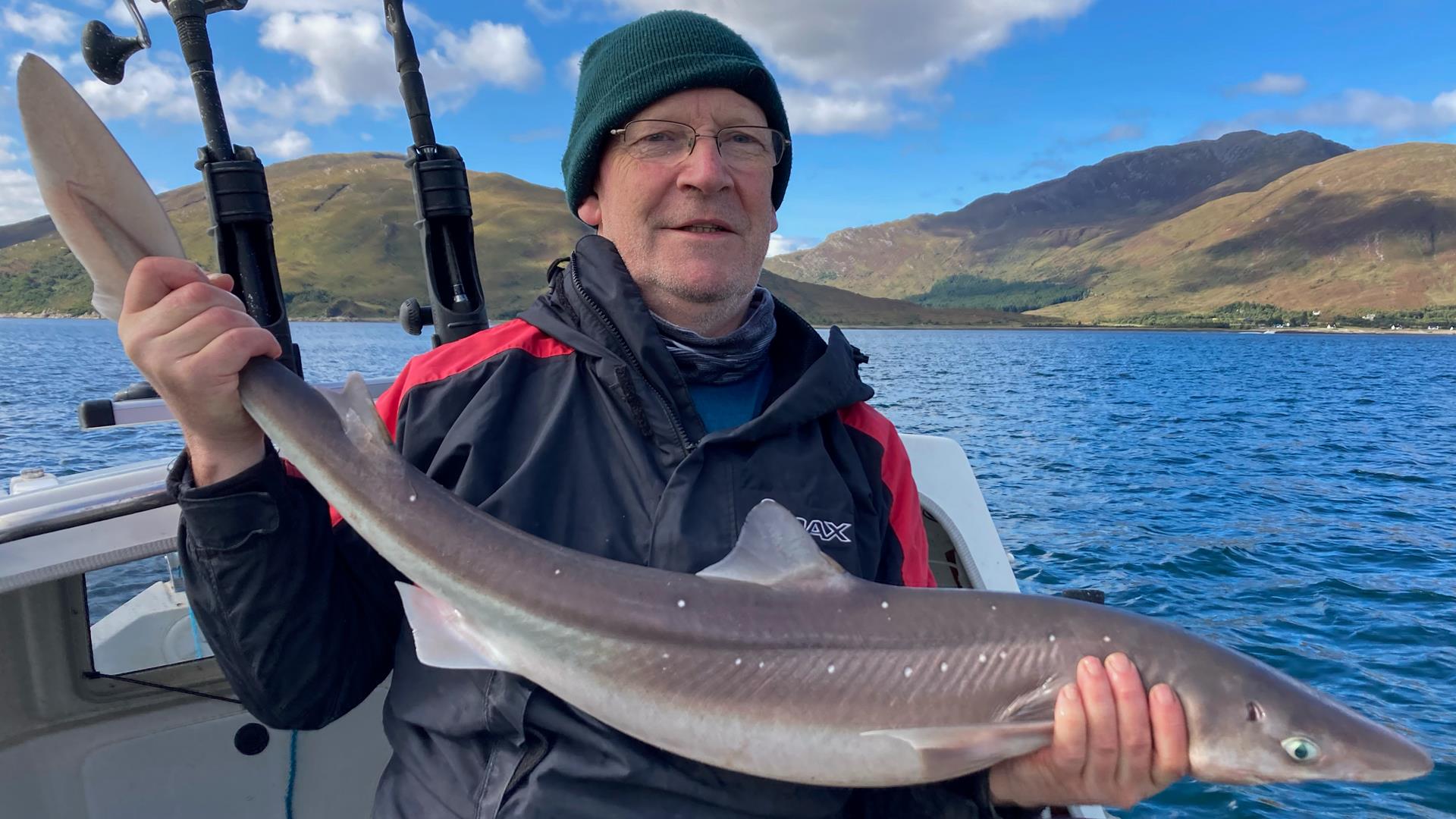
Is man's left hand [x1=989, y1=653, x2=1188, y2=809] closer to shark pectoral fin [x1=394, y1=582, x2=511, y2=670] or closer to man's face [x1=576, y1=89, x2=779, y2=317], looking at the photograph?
shark pectoral fin [x1=394, y1=582, x2=511, y2=670]

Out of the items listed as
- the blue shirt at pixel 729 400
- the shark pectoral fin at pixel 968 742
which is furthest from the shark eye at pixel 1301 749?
the blue shirt at pixel 729 400

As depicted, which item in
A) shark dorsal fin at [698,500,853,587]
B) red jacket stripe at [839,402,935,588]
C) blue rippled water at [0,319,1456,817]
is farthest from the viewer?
blue rippled water at [0,319,1456,817]

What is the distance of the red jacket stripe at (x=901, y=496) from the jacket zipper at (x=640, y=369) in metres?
0.73

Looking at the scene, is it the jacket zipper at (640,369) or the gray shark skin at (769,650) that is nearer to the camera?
the gray shark skin at (769,650)

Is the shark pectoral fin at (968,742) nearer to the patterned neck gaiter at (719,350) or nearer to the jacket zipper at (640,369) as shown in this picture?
the jacket zipper at (640,369)

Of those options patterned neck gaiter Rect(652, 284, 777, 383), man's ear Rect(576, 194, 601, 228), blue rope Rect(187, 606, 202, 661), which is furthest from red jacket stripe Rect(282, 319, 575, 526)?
blue rope Rect(187, 606, 202, 661)

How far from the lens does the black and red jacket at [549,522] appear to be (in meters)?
2.65

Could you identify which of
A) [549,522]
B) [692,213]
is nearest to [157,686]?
[549,522]

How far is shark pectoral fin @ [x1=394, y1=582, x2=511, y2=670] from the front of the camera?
2.71 metres

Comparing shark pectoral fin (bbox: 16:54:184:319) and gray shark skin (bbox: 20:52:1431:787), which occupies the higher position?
shark pectoral fin (bbox: 16:54:184:319)

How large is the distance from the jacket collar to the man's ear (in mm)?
425

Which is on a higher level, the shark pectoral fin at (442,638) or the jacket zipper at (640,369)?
the jacket zipper at (640,369)

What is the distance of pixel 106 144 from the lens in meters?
2.54

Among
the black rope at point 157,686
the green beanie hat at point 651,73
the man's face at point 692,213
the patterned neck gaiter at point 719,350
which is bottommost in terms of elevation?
the black rope at point 157,686
